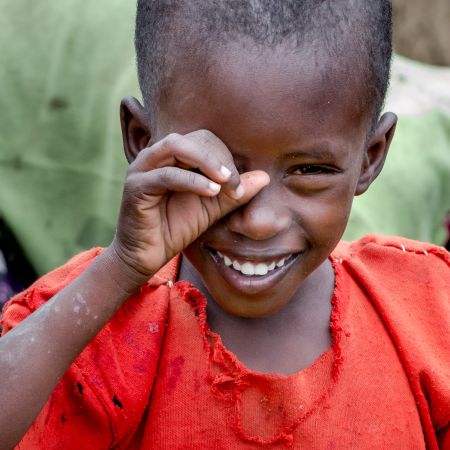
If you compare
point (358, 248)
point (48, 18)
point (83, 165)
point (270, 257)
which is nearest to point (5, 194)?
point (83, 165)

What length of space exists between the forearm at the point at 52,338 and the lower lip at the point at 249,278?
139 mm

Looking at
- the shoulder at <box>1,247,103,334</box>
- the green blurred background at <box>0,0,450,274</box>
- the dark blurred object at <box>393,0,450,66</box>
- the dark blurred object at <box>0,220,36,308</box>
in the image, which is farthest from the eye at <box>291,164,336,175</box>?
the dark blurred object at <box>393,0,450,66</box>

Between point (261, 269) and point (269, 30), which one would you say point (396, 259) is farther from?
point (269, 30)

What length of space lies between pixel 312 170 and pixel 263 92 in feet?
0.59

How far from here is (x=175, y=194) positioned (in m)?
1.54

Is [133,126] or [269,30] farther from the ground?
[269,30]

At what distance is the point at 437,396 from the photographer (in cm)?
178

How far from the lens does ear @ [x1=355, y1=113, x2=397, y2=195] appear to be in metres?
1.73

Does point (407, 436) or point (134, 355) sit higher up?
point (134, 355)

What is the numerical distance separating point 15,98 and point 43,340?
55.7 inches

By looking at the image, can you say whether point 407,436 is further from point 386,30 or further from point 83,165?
point 83,165

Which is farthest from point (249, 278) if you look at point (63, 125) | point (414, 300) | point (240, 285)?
point (63, 125)

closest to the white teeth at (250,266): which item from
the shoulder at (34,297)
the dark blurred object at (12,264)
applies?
the shoulder at (34,297)

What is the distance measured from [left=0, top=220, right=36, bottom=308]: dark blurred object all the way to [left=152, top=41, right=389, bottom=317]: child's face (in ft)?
4.25
